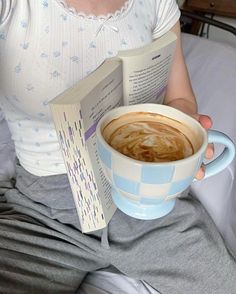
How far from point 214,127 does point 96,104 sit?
572 millimetres

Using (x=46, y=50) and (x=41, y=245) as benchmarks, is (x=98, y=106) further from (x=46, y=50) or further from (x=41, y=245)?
(x=41, y=245)

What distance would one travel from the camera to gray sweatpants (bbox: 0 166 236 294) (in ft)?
2.05

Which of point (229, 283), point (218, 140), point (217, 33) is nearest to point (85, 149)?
point (218, 140)

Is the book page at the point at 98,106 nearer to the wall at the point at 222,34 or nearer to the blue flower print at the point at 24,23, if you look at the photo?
the blue flower print at the point at 24,23

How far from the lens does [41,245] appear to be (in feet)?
2.01

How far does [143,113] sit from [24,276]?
29 centimetres

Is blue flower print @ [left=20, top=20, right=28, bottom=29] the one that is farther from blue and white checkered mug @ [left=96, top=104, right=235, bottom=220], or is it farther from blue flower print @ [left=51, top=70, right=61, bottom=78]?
blue and white checkered mug @ [left=96, top=104, right=235, bottom=220]

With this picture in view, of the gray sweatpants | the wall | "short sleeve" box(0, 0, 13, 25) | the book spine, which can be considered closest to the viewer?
the book spine

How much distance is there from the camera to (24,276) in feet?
1.85

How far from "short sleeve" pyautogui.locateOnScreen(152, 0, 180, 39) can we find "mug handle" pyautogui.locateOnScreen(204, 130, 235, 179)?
29 cm

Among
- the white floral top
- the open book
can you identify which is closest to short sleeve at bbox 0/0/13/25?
the white floral top

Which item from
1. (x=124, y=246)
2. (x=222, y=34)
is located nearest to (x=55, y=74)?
(x=124, y=246)

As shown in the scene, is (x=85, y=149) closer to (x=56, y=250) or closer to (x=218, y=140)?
(x=218, y=140)

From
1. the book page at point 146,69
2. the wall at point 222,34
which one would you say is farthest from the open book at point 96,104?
the wall at point 222,34
